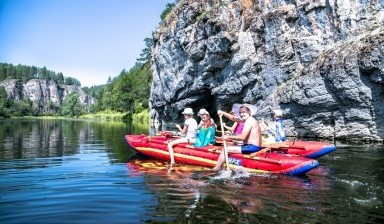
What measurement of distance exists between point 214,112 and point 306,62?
588 inches

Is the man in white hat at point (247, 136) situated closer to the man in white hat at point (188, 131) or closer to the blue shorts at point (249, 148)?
the blue shorts at point (249, 148)

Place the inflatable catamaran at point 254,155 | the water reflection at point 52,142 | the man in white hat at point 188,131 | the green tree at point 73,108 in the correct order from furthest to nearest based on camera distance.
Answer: the green tree at point 73,108
the water reflection at point 52,142
the man in white hat at point 188,131
the inflatable catamaran at point 254,155

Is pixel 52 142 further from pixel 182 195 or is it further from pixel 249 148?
pixel 182 195

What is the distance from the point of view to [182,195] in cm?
798

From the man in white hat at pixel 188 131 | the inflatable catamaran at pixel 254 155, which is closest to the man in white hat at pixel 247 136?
the inflatable catamaran at pixel 254 155

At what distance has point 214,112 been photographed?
39.5 metres

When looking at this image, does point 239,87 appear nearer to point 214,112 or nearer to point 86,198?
point 214,112

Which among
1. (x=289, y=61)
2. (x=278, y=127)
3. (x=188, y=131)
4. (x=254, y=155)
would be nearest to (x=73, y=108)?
(x=289, y=61)

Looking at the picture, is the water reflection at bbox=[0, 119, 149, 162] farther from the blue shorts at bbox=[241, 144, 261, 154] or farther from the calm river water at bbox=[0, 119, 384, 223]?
the blue shorts at bbox=[241, 144, 261, 154]

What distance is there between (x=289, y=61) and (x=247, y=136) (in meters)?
17.7

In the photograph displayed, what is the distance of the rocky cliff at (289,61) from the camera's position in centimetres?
2145

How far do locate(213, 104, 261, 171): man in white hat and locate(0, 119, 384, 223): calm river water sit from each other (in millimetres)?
886

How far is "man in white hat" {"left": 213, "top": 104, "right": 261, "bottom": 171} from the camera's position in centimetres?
1074

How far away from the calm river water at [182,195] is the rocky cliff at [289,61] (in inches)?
386
